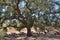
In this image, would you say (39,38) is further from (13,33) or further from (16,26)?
(13,33)

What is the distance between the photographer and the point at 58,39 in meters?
9.68

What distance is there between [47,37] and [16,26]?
5.21 ft

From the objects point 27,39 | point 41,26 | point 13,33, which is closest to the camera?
point 41,26

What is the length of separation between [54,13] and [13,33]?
3.06 metres

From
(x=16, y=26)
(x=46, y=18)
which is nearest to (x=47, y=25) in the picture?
(x=46, y=18)

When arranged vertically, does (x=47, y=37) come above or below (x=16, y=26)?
below

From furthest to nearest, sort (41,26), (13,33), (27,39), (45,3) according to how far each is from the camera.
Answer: (13,33) < (27,39) < (41,26) < (45,3)

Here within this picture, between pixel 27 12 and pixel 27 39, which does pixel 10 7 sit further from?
pixel 27 39

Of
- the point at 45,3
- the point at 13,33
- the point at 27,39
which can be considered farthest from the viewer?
the point at 13,33

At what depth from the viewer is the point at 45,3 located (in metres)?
8.27

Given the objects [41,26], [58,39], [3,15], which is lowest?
[58,39]

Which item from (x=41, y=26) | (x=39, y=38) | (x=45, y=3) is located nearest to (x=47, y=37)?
(x=39, y=38)

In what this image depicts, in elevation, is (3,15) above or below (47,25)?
above

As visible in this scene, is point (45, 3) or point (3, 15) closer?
point (45, 3)
